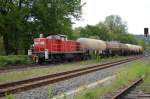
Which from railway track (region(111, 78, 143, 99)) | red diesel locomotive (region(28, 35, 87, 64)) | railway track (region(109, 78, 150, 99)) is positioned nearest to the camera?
railway track (region(111, 78, 143, 99))

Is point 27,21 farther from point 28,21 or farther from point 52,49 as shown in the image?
point 52,49

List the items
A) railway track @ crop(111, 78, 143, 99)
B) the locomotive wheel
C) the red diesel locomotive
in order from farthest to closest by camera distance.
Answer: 1. the locomotive wheel
2. the red diesel locomotive
3. railway track @ crop(111, 78, 143, 99)

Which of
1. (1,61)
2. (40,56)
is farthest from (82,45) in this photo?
(1,61)

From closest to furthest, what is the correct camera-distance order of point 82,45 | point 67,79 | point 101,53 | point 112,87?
point 112,87 < point 67,79 < point 82,45 < point 101,53

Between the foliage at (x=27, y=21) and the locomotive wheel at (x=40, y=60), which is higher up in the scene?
the foliage at (x=27, y=21)

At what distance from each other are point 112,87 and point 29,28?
36103mm

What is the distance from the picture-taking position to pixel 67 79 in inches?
849

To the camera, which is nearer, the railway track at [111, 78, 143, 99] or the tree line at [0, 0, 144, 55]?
the railway track at [111, 78, 143, 99]

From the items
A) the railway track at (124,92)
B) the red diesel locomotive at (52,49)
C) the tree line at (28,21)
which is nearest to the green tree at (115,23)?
the tree line at (28,21)

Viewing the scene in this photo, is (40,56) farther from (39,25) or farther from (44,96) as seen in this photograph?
(44,96)

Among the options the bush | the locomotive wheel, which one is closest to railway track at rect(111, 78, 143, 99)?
the bush

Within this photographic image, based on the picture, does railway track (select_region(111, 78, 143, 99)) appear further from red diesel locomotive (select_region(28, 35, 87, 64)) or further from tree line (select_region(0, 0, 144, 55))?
tree line (select_region(0, 0, 144, 55))

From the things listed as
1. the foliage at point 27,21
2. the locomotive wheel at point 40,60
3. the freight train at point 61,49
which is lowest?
the locomotive wheel at point 40,60

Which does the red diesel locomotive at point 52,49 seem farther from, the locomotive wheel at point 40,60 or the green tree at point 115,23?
the green tree at point 115,23
